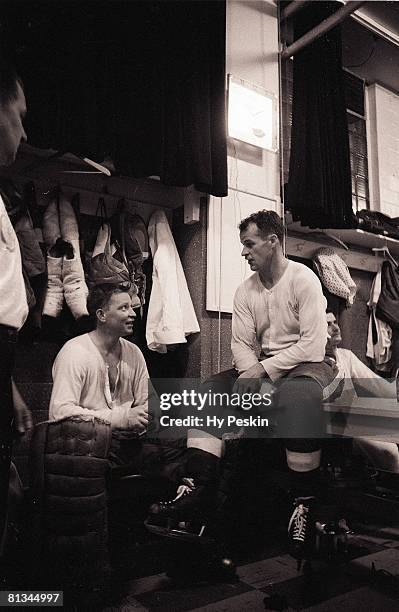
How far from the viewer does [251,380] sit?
132 centimetres

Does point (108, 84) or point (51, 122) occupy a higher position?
point (108, 84)

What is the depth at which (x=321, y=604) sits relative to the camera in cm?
99

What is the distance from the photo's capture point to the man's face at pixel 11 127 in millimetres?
1224

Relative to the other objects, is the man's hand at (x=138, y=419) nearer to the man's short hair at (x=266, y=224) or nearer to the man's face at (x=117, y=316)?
the man's face at (x=117, y=316)

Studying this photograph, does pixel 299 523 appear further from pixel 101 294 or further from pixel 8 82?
pixel 8 82

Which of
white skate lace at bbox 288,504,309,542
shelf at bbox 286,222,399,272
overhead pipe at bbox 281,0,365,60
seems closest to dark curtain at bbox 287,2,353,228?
overhead pipe at bbox 281,0,365,60

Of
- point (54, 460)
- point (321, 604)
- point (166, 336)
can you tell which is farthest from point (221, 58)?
point (321, 604)

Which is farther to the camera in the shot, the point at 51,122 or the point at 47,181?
the point at 47,181

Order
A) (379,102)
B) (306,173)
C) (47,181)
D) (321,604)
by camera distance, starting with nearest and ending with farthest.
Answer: (321,604) < (47,181) < (306,173) < (379,102)

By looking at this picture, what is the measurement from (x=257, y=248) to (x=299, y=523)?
812 mm

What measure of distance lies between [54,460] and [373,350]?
1949mm

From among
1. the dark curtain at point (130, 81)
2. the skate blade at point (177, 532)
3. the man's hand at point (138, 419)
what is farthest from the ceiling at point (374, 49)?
the skate blade at point (177, 532)

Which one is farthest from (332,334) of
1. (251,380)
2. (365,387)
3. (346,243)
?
(251,380)

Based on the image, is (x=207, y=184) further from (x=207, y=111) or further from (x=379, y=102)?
(x=379, y=102)
